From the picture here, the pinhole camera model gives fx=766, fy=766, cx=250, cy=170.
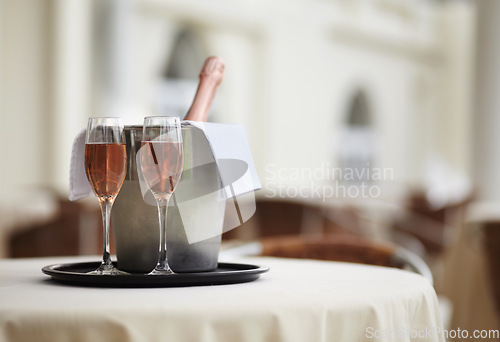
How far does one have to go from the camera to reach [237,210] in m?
1.37

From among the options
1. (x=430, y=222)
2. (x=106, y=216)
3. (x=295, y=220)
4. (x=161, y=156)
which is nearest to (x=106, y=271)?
→ (x=106, y=216)

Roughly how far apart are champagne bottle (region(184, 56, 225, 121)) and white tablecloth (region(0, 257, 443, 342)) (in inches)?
12.6

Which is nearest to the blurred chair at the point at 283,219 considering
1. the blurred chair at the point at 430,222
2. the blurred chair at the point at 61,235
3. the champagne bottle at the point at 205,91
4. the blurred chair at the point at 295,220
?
the blurred chair at the point at 295,220

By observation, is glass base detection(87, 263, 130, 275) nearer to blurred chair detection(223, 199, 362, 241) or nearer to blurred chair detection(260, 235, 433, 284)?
blurred chair detection(260, 235, 433, 284)

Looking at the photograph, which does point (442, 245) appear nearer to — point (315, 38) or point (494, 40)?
point (494, 40)

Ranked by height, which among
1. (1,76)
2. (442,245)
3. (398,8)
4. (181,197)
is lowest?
(442,245)

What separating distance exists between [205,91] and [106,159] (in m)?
0.25

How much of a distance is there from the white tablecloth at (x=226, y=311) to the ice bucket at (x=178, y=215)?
0.41ft

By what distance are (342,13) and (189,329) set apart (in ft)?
36.0

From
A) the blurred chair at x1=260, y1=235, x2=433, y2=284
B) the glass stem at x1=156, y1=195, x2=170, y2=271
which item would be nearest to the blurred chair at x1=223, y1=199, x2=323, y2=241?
the blurred chair at x1=260, y1=235, x2=433, y2=284

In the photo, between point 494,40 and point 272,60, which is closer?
point 494,40

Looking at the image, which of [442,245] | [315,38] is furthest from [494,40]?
[315,38]

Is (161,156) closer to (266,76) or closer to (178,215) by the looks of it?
(178,215)

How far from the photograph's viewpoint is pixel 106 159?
123 centimetres
